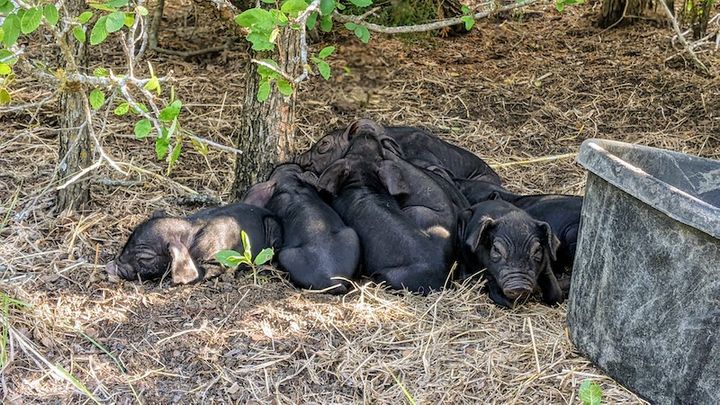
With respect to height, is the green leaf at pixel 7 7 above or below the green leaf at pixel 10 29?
above

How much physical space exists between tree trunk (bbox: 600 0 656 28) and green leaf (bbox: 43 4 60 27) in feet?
21.1

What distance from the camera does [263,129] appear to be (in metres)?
5.57

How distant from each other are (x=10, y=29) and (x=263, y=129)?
6.59ft

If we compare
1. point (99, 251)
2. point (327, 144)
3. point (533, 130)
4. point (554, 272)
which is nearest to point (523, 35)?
point (533, 130)

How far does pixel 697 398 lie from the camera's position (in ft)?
11.5

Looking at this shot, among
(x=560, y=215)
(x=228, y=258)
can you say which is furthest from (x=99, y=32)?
(x=560, y=215)

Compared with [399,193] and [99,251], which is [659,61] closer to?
[399,193]

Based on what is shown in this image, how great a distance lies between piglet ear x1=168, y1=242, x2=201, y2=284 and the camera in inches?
186

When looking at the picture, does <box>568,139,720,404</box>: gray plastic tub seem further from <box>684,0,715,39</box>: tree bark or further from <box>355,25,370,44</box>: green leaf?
<box>684,0,715,39</box>: tree bark

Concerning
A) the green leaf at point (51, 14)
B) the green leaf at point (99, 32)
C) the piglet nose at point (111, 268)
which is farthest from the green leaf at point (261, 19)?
the piglet nose at point (111, 268)

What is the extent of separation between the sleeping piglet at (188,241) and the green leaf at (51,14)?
1440 millimetres

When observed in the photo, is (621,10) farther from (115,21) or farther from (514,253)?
(115,21)

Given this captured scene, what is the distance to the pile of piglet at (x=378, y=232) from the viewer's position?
4.78m

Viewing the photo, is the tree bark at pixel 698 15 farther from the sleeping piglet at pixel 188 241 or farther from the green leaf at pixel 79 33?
the green leaf at pixel 79 33
